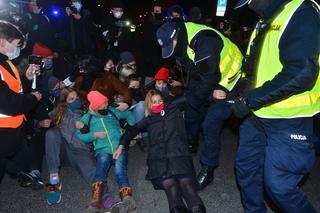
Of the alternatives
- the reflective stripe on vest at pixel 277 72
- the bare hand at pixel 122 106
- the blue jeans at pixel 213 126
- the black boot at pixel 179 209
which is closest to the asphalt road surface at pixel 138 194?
the black boot at pixel 179 209

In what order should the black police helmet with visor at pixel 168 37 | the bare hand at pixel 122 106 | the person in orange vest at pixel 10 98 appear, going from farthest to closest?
1. the bare hand at pixel 122 106
2. the black police helmet with visor at pixel 168 37
3. the person in orange vest at pixel 10 98

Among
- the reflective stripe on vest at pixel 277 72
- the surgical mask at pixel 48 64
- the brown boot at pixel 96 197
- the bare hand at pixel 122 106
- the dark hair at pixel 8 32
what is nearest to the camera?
the reflective stripe on vest at pixel 277 72

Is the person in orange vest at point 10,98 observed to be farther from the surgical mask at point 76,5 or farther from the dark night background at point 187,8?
the dark night background at point 187,8

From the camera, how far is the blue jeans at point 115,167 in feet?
12.3

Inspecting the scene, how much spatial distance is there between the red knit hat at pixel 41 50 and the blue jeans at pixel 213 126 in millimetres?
2927

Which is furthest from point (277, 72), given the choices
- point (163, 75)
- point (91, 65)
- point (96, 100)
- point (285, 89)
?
point (91, 65)

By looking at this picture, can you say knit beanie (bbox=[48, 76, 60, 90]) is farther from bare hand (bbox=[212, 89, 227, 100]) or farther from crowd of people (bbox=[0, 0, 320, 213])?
bare hand (bbox=[212, 89, 227, 100])

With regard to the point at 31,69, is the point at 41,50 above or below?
below

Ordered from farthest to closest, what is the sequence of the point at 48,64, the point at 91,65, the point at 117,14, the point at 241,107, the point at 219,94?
the point at 117,14 < the point at 48,64 < the point at 91,65 < the point at 219,94 < the point at 241,107

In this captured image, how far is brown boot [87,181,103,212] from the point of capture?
134 inches

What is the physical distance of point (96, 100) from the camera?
4.23m

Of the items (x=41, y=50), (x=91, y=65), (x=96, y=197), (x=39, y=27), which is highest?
(x=39, y=27)

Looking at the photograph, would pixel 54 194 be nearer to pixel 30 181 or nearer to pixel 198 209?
pixel 30 181

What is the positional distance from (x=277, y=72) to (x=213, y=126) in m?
1.47
